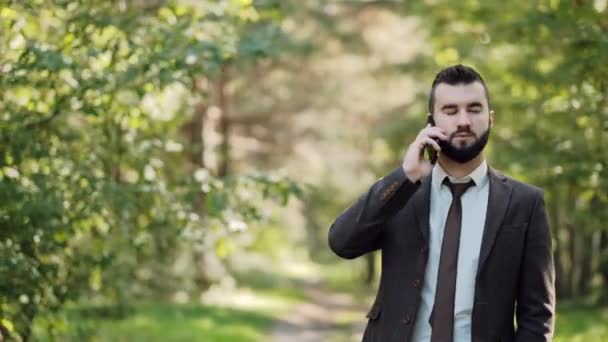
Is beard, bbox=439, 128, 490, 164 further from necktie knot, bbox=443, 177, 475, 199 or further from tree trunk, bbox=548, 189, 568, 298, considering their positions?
tree trunk, bbox=548, 189, 568, 298

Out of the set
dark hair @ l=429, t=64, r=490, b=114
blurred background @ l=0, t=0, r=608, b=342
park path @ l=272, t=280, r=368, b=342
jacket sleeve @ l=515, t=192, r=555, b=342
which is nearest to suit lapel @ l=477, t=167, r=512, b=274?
jacket sleeve @ l=515, t=192, r=555, b=342

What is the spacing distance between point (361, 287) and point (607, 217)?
31.3 meters

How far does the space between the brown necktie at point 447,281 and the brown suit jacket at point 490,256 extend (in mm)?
81

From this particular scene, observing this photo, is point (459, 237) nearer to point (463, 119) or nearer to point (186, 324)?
point (463, 119)

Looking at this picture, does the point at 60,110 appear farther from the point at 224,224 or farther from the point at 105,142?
the point at 224,224

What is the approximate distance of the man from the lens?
349 cm

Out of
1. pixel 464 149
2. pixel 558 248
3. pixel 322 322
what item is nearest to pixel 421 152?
pixel 464 149

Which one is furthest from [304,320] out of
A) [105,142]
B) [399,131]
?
[105,142]

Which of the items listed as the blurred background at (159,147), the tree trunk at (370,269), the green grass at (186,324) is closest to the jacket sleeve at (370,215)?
the blurred background at (159,147)

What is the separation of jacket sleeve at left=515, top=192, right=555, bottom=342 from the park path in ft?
42.5

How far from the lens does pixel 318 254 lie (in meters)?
66.8

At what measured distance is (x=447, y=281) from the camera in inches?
138

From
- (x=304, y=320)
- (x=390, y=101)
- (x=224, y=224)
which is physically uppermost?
(x=224, y=224)

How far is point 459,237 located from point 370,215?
0.36 meters
